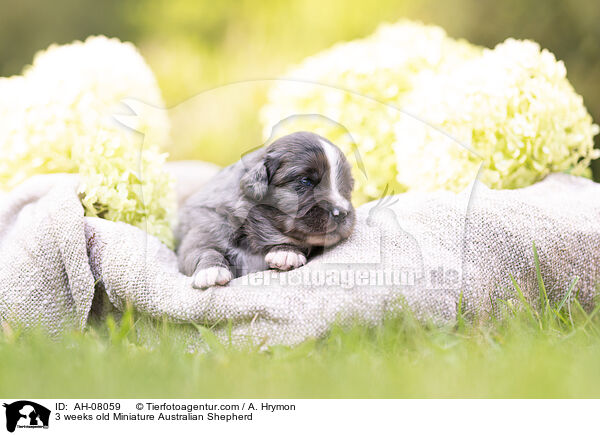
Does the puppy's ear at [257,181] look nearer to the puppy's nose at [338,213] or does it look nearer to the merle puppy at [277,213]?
the merle puppy at [277,213]

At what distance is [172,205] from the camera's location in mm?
3773

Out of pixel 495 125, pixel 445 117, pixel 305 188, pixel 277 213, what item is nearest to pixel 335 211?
pixel 305 188

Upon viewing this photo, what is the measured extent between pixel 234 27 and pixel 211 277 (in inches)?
179

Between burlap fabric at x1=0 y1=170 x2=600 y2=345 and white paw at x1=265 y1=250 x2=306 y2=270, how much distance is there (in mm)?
72

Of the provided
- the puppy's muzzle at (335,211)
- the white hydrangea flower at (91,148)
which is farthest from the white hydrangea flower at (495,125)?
the white hydrangea flower at (91,148)

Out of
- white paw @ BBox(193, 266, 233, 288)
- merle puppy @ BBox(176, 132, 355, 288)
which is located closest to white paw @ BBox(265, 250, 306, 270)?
merle puppy @ BBox(176, 132, 355, 288)

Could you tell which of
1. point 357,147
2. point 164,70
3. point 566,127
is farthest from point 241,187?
point 164,70

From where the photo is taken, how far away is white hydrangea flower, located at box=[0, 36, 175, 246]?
3.51 metres

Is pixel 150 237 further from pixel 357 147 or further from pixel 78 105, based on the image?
pixel 357 147

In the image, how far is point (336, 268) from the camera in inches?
113
